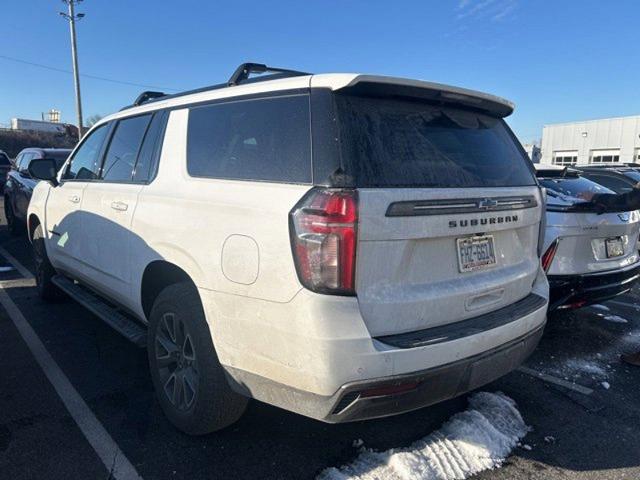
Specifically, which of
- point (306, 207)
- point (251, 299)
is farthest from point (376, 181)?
point (251, 299)

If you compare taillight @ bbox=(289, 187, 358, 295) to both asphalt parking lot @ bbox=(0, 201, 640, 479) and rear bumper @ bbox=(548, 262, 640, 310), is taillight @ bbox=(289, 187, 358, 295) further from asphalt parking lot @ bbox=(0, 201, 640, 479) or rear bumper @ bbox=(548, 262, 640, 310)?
rear bumper @ bbox=(548, 262, 640, 310)

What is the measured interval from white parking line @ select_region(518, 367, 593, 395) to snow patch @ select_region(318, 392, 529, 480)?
0.73m

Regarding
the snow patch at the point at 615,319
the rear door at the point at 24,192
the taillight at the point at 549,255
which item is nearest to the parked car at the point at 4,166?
the rear door at the point at 24,192

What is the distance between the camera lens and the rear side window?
7.37ft

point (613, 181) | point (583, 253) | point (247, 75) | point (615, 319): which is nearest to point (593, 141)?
point (613, 181)

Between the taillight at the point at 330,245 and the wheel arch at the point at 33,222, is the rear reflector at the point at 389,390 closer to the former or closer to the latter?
the taillight at the point at 330,245

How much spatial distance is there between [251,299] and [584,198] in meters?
3.48

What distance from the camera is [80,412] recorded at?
10.2 ft

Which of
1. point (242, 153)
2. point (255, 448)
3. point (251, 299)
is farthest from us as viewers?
point (255, 448)

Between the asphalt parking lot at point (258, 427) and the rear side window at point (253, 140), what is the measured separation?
5.05 feet

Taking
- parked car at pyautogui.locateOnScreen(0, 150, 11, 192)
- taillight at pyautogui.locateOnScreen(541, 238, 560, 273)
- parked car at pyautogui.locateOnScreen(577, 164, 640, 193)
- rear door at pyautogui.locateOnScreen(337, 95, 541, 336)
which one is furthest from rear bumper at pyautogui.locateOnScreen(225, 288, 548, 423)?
parked car at pyautogui.locateOnScreen(0, 150, 11, 192)

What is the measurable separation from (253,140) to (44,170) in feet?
10.7

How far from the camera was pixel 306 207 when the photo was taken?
2.06 metres

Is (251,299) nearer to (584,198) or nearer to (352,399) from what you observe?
(352,399)
